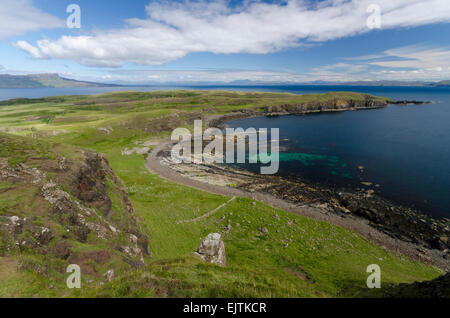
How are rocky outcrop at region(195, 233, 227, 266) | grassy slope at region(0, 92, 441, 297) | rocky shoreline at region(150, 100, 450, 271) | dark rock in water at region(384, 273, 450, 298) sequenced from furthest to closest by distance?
rocky shoreline at region(150, 100, 450, 271) → rocky outcrop at region(195, 233, 227, 266) → dark rock in water at region(384, 273, 450, 298) → grassy slope at region(0, 92, 441, 297)

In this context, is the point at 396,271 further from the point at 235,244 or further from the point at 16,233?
the point at 16,233

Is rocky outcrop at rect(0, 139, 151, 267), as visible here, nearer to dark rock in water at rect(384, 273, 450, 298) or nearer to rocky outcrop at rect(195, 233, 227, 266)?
rocky outcrop at rect(195, 233, 227, 266)

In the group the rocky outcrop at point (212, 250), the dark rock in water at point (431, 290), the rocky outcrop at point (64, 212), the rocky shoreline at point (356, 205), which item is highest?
the rocky outcrop at point (64, 212)

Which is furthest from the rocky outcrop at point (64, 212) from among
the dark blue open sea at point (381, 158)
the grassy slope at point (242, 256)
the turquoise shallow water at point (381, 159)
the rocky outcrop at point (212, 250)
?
the dark blue open sea at point (381, 158)

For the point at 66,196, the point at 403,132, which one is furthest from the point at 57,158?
the point at 403,132

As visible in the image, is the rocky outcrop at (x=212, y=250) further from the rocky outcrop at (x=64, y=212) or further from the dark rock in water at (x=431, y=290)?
the dark rock in water at (x=431, y=290)

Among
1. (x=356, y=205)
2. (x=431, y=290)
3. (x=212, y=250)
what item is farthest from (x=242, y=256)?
(x=356, y=205)

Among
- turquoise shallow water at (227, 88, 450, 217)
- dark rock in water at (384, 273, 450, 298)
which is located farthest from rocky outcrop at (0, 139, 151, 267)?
turquoise shallow water at (227, 88, 450, 217)

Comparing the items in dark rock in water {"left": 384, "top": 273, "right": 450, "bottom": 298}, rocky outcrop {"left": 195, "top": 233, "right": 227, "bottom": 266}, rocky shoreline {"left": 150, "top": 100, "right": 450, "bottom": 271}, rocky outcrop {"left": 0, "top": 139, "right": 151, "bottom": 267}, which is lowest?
rocky shoreline {"left": 150, "top": 100, "right": 450, "bottom": 271}
